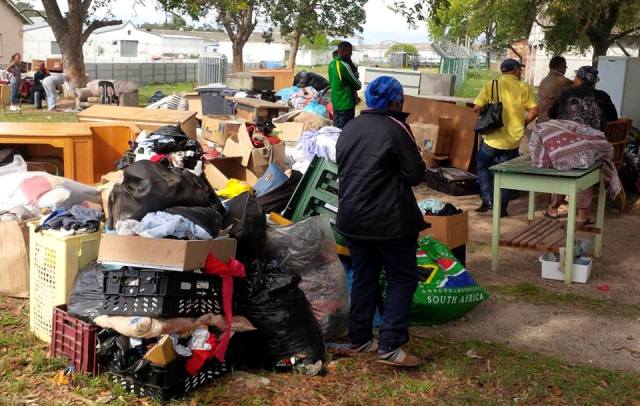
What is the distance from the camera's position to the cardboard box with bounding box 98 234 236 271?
150 inches

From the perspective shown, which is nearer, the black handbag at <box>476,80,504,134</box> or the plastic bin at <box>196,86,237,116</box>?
the black handbag at <box>476,80,504,134</box>

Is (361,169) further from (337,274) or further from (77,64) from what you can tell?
(77,64)

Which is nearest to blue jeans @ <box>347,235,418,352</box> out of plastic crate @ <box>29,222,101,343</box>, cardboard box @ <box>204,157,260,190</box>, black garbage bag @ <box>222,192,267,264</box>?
black garbage bag @ <box>222,192,267,264</box>

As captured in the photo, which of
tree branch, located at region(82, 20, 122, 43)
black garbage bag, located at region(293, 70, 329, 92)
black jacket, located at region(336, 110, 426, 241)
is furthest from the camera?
tree branch, located at region(82, 20, 122, 43)

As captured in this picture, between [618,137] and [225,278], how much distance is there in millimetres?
6212

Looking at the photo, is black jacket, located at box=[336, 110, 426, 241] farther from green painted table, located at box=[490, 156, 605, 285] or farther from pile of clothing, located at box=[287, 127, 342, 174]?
green painted table, located at box=[490, 156, 605, 285]

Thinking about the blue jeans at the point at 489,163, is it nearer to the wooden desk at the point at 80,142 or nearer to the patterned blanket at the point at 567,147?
the patterned blanket at the point at 567,147

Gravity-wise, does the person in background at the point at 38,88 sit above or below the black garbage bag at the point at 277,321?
above

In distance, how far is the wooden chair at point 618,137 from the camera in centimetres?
855

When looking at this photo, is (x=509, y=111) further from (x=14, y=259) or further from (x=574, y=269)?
(x=14, y=259)

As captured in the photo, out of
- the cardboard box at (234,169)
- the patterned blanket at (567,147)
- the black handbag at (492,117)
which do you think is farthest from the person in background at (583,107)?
the cardboard box at (234,169)

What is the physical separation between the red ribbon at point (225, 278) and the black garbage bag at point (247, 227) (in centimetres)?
35

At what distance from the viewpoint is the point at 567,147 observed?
6234mm

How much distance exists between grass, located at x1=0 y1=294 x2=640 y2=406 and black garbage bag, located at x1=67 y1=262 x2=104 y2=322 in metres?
0.32
